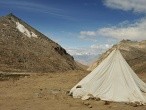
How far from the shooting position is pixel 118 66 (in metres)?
24.2

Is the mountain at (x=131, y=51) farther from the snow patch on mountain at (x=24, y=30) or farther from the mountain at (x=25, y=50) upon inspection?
the snow patch on mountain at (x=24, y=30)

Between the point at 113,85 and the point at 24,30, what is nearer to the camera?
the point at 113,85

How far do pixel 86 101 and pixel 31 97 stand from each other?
164 inches

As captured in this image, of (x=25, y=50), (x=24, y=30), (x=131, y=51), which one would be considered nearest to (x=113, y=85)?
(x=25, y=50)

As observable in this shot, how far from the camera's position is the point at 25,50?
70.6m

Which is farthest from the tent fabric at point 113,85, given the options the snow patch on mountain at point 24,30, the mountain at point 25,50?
the snow patch on mountain at point 24,30

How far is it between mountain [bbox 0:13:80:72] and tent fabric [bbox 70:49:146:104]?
32.7 metres

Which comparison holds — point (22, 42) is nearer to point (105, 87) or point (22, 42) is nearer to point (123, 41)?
point (105, 87)

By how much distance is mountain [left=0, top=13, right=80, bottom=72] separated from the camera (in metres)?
62.2

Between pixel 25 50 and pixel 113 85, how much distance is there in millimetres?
49277

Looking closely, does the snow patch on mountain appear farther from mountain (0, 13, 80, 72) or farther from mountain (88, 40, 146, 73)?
mountain (88, 40, 146, 73)

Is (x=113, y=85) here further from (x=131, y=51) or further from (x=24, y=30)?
(x=131, y=51)

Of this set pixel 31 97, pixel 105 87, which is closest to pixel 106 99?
pixel 105 87

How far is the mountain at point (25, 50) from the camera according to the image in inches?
2450
